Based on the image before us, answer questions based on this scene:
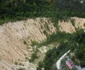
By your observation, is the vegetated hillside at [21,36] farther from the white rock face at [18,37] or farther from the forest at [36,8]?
the forest at [36,8]

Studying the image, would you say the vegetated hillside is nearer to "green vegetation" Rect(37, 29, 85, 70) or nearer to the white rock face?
the white rock face

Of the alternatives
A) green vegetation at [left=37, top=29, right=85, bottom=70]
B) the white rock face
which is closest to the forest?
the white rock face

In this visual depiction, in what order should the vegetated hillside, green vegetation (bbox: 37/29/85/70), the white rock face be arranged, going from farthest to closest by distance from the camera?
the vegetated hillside
the white rock face
green vegetation (bbox: 37/29/85/70)

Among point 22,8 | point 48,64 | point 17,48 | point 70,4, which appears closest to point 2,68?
point 48,64

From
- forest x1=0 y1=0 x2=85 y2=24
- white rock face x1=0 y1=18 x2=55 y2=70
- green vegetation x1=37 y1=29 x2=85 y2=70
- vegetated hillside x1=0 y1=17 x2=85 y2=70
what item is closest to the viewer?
green vegetation x1=37 y1=29 x2=85 y2=70

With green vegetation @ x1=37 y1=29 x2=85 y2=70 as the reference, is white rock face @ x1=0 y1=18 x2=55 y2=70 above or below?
above

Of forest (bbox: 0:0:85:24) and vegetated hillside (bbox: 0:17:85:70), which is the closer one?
vegetated hillside (bbox: 0:17:85:70)

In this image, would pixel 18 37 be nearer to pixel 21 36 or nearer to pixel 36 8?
pixel 21 36

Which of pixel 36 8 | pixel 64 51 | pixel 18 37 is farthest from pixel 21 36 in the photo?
pixel 36 8

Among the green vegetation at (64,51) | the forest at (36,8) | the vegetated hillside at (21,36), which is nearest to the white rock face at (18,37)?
the vegetated hillside at (21,36)
